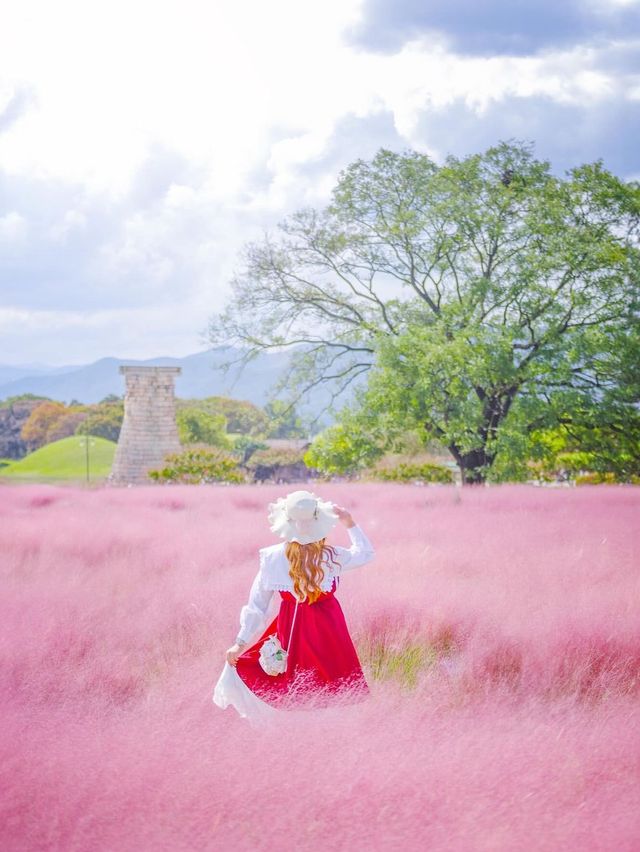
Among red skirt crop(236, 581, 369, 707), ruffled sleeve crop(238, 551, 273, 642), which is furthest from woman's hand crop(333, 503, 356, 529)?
ruffled sleeve crop(238, 551, 273, 642)

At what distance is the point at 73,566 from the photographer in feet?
21.4

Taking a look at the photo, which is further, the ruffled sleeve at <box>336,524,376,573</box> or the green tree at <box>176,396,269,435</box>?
the green tree at <box>176,396,269,435</box>

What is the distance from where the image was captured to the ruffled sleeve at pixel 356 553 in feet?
12.5

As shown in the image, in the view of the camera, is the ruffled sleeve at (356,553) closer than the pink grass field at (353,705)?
No

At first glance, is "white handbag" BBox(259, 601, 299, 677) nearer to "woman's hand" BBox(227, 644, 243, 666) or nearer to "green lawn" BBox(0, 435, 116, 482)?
"woman's hand" BBox(227, 644, 243, 666)

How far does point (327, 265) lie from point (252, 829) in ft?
50.8

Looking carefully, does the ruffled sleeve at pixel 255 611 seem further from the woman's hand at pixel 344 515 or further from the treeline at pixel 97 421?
the treeline at pixel 97 421

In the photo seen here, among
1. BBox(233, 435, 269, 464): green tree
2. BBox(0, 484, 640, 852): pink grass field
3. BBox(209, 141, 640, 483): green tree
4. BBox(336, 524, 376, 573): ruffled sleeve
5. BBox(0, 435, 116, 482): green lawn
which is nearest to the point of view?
BBox(0, 484, 640, 852): pink grass field

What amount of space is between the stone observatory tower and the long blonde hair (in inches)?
752

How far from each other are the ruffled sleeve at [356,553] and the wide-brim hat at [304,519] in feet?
0.58

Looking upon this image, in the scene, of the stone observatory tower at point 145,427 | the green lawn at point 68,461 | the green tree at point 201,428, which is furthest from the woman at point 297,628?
the green lawn at point 68,461

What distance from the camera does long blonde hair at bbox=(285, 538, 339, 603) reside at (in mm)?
3646

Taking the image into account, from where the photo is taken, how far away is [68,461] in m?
38.5

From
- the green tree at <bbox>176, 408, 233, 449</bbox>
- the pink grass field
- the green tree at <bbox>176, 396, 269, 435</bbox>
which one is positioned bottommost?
the pink grass field
